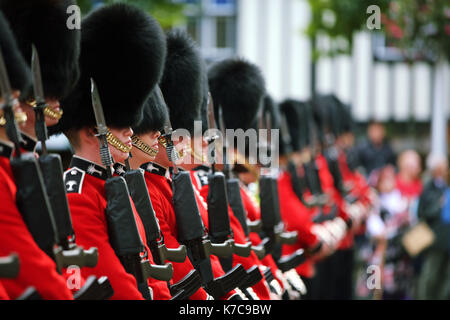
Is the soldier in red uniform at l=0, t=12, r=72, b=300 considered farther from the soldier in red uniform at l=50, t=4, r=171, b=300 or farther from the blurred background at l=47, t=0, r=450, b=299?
the blurred background at l=47, t=0, r=450, b=299

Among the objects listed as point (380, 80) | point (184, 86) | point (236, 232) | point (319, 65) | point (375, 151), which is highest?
point (184, 86)

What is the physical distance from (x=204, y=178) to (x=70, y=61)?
4.45 ft

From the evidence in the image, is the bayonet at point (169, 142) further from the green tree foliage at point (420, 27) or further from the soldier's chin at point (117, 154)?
the green tree foliage at point (420, 27)

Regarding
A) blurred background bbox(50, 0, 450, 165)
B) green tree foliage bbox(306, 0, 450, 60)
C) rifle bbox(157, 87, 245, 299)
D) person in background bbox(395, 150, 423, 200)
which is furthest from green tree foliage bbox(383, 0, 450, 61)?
rifle bbox(157, 87, 245, 299)

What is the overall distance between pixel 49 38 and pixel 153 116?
0.75m

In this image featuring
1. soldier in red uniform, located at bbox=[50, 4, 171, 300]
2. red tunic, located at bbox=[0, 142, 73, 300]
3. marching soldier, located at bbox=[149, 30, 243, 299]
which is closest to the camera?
red tunic, located at bbox=[0, 142, 73, 300]

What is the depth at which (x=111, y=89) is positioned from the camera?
2.63 meters

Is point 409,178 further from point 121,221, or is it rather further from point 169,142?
point 121,221

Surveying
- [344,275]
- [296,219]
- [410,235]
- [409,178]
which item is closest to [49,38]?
[296,219]

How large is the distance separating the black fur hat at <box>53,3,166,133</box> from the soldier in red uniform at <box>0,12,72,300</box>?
22.0 inches

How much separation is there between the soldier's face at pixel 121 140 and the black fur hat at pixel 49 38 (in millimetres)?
342

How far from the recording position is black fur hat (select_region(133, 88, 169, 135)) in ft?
Answer: 9.46

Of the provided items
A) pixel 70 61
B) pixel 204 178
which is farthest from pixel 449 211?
pixel 70 61
